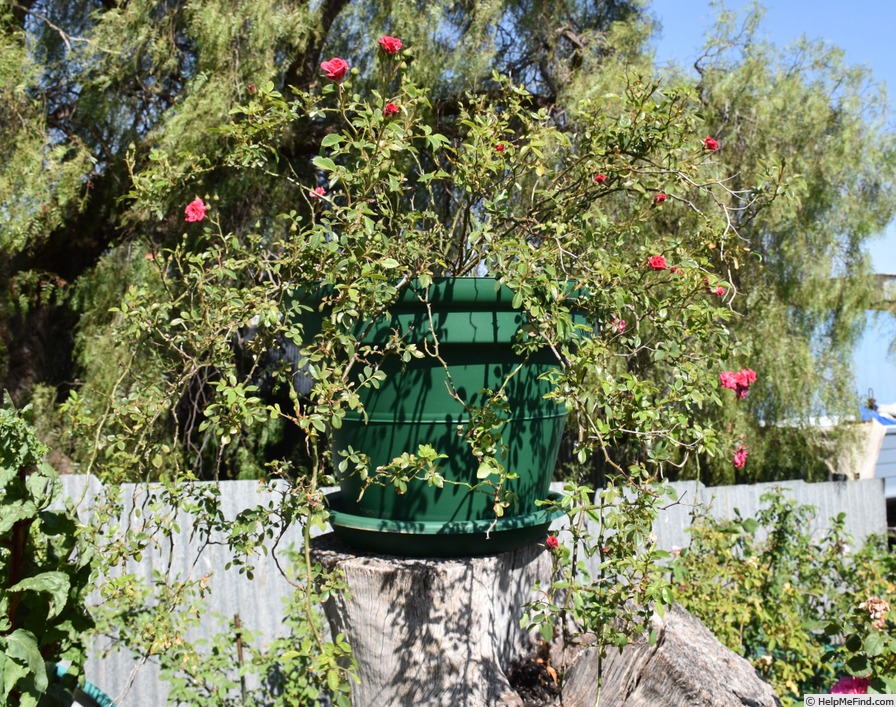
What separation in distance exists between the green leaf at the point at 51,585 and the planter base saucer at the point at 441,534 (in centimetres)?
51

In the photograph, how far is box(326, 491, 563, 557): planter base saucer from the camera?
1.44 meters

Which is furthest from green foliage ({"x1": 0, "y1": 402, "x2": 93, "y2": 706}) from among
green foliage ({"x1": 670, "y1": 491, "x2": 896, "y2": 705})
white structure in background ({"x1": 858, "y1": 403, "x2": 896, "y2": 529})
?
white structure in background ({"x1": 858, "y1": 403, "x2": 896, "y2": 529})

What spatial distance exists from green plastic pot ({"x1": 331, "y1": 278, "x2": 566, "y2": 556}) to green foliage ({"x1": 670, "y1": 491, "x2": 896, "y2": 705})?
0.93m

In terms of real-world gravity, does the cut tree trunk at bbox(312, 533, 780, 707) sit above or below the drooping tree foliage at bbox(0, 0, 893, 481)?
below

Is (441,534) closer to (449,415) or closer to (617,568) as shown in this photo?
(449,415)

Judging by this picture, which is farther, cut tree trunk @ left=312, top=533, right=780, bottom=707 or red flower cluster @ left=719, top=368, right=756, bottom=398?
red flower cluster @ left=719, top=368, right=756, bottom=398

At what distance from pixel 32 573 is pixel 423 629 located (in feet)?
2.22

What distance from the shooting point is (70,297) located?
176 inches

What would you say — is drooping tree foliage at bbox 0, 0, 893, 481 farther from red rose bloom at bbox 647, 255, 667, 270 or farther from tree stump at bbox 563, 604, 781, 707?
tree stump at bbox 563, 604, 781, 707

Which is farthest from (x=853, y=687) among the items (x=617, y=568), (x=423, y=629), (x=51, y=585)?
(x=51, y=585)

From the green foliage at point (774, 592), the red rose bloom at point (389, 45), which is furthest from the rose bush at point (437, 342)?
the green foliage at point (774, 592)

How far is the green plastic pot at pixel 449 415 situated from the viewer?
143 centimetres

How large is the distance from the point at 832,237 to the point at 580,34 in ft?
6.97

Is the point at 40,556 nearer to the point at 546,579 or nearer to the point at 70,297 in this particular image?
the point at 546,579
